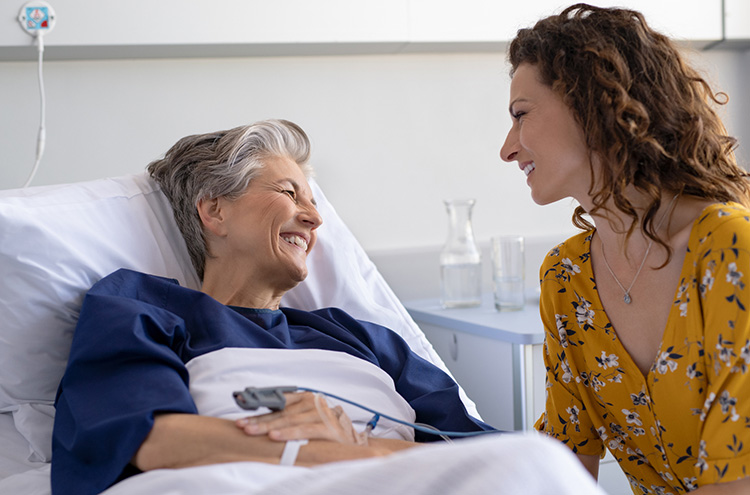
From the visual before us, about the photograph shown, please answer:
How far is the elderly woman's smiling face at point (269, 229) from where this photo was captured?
1.54 metres

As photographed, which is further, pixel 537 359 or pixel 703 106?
pixel 537 359

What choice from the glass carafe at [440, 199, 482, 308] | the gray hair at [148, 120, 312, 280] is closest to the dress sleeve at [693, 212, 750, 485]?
the gray hair at [148, 120, 312, 280]

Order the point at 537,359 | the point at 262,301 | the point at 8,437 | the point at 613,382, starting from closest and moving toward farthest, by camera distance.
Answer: the point at 613,382 → the point at 8,437 → the point at 262,301 → the point at 537,359

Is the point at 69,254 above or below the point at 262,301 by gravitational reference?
above

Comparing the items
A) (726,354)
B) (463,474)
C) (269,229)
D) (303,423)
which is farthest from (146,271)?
(726,354)

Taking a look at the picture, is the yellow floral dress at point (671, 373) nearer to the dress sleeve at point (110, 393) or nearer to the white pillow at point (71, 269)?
the white pillow at point (71, 269)

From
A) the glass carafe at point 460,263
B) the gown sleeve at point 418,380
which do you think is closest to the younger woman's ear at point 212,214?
the gown sleeve at point 418,380

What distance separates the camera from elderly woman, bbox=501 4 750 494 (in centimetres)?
111

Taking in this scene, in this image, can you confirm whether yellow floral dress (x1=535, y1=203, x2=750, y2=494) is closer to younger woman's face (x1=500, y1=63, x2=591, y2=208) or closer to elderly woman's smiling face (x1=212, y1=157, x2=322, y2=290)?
younger woman's face (x1=500, y1=63, x2=591, y2=208)

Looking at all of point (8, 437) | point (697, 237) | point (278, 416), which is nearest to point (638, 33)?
point (697, 237)

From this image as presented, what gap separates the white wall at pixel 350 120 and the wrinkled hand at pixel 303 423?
1.13 meters

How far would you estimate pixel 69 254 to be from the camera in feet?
4.82

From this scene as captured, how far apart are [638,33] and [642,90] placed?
0.09 metres

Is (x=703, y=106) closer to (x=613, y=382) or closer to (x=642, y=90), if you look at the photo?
(x=642, y=90)
